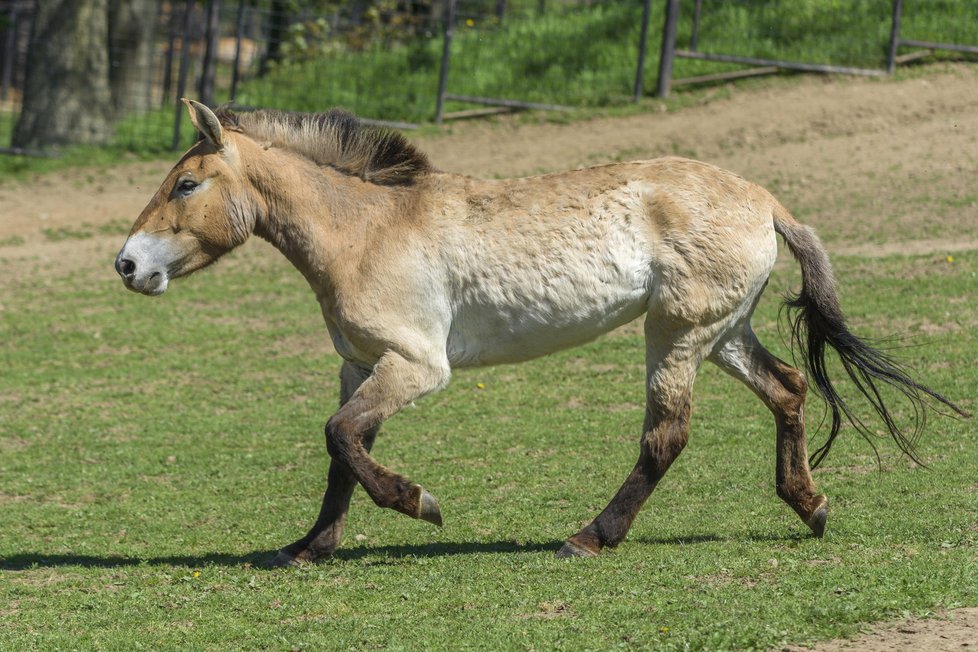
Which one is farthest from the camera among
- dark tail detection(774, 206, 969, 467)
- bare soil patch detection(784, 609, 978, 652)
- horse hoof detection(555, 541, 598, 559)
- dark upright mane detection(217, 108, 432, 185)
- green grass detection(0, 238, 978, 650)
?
dark upright mane detection(217, 108, 432, 185)

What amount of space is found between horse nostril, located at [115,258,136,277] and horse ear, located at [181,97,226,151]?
2.48ft

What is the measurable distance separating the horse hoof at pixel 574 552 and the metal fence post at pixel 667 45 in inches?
470

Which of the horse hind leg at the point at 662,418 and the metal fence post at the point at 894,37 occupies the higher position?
the metal fence post at the point at 894,37

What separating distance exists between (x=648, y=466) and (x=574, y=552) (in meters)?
0.60

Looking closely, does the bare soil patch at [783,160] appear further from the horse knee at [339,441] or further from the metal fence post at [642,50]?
the horse knee at [339,441]

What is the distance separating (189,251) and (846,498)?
153 inches

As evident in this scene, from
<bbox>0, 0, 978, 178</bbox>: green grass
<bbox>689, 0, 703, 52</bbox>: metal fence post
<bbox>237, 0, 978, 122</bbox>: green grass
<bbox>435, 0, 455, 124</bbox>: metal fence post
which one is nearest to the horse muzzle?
<bbox>0, 0, 978, 178</bbox>: green grass

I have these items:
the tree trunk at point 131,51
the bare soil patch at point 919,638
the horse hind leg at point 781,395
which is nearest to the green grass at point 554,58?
the tree trunk at point 131,51

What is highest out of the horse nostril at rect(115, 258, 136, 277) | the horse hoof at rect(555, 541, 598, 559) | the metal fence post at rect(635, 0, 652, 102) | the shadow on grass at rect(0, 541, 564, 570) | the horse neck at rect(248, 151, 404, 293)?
the metal fence post at rect(635, 0, 652, 102)

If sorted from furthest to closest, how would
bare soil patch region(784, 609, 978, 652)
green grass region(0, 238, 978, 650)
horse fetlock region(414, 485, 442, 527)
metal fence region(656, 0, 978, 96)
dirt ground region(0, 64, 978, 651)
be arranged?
metal fence region(656, 0, 978, 96), dirt ground region(0, 64, 978, 651), horse fetlock region(414, 485, 442, 527), green grass region(0, 238, 978, 650), bare soil patch region(784, 609, 978, 652)

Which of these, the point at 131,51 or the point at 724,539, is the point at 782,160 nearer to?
the point at 724,539

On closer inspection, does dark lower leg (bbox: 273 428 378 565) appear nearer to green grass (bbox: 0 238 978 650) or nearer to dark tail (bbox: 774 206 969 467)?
green grass (bbox: 0 238 978 650)

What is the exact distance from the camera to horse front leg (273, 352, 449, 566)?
20.2ft

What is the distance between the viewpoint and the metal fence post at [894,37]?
54.5ft
